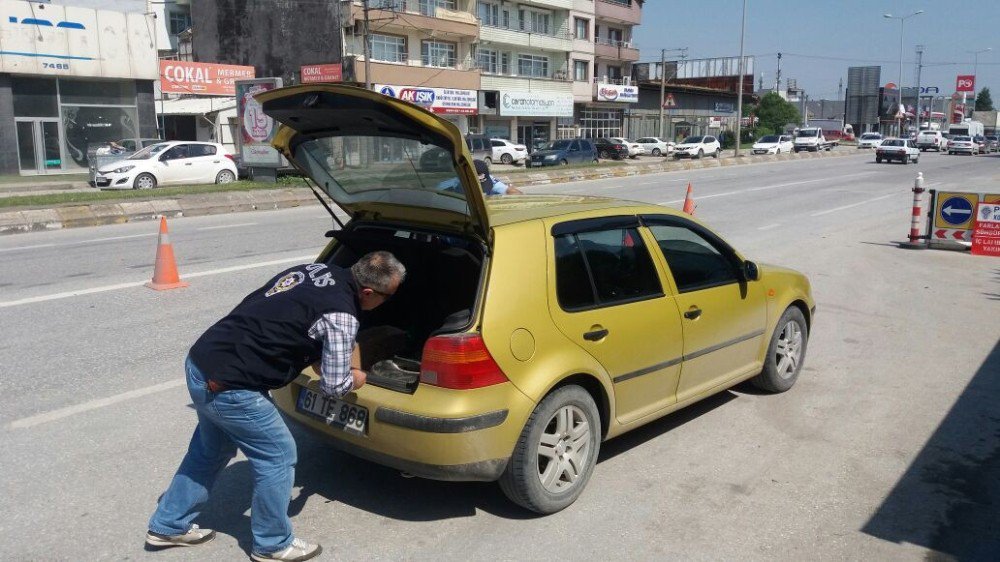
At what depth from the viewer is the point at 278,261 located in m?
11.4

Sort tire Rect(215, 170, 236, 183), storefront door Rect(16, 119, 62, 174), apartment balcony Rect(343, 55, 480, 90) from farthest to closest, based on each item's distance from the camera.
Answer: apartment balcony Rect(343, 55, 480, 90), storefront door Rect(16, 119, 62, 174), tire Rect(215, 170, 236, 183)

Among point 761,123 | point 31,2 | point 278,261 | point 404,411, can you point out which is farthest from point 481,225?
point 761,123

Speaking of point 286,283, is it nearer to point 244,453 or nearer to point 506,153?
point 244,453

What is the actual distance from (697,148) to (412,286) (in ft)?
160

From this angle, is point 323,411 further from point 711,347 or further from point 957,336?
point 957,336

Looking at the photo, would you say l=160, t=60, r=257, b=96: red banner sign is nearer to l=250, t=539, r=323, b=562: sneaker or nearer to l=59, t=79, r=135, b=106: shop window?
l=59, t=79, r=135, b=106: shop window

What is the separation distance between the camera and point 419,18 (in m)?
48.1

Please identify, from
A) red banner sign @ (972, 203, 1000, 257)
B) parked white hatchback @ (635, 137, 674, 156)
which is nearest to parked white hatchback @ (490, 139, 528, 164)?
parked white hatchback @ (635, 137, 674, 156)

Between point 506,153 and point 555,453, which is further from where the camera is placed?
point 506,153

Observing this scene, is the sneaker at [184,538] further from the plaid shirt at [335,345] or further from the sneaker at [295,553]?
the plaid shirt at [335,345]

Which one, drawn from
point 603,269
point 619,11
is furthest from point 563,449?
point 619,11

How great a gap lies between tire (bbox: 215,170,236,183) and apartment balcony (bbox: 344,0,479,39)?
21.3 metres

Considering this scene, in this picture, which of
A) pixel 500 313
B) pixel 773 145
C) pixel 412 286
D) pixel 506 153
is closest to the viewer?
pixel 500 313

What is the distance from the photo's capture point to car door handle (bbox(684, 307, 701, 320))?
4936mm
